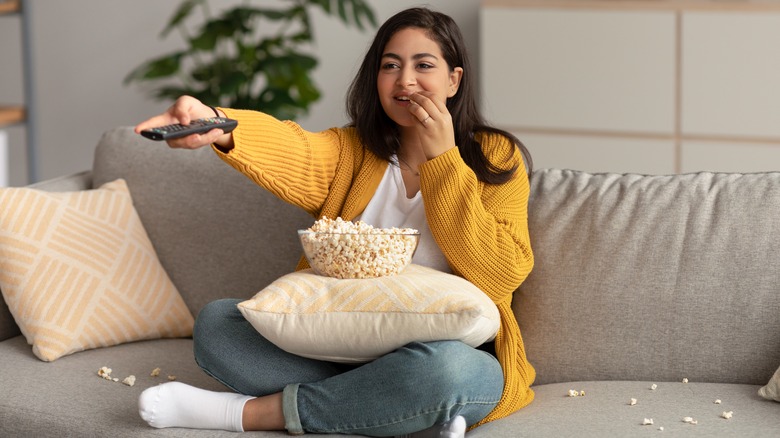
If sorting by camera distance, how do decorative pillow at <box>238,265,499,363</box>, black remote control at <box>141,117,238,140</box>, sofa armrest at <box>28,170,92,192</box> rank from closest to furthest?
black remote control at <box>141,117,238,140</box> → decorative pillow at <box>238,265,499,363</box> → sofa armrest at <box>28,170,92,192</box>

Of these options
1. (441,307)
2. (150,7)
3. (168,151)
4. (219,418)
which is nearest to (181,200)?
(168,151)

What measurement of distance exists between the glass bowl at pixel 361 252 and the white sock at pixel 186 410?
0.99ft

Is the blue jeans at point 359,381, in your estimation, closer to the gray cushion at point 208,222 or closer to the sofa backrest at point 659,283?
the sofa backrest at point 659,283

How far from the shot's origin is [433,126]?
193 cm

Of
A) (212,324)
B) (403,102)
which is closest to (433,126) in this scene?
(403,102)

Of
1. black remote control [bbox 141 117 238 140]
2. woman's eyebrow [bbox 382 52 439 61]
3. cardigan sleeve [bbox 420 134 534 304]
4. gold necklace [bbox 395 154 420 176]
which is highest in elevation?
woman's eyebrow [bbox 382 52 439 61]

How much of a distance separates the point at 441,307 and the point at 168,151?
101 centimetres

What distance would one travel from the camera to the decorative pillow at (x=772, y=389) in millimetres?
1883

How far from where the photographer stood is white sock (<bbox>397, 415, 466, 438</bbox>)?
1.72m

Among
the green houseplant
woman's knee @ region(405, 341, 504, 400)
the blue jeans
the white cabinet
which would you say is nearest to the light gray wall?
the green houseplant

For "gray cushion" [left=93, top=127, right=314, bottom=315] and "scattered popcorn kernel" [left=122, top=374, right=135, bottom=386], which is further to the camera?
"gray cushion" [left=93, top=127, right=314, bottom=315]

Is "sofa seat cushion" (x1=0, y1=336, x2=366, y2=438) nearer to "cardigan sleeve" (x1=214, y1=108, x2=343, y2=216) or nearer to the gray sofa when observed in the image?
the gray sofa

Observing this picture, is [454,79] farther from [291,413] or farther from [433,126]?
[291,413]

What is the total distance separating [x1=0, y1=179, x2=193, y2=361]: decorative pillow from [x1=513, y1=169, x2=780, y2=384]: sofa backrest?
32.1 inches
